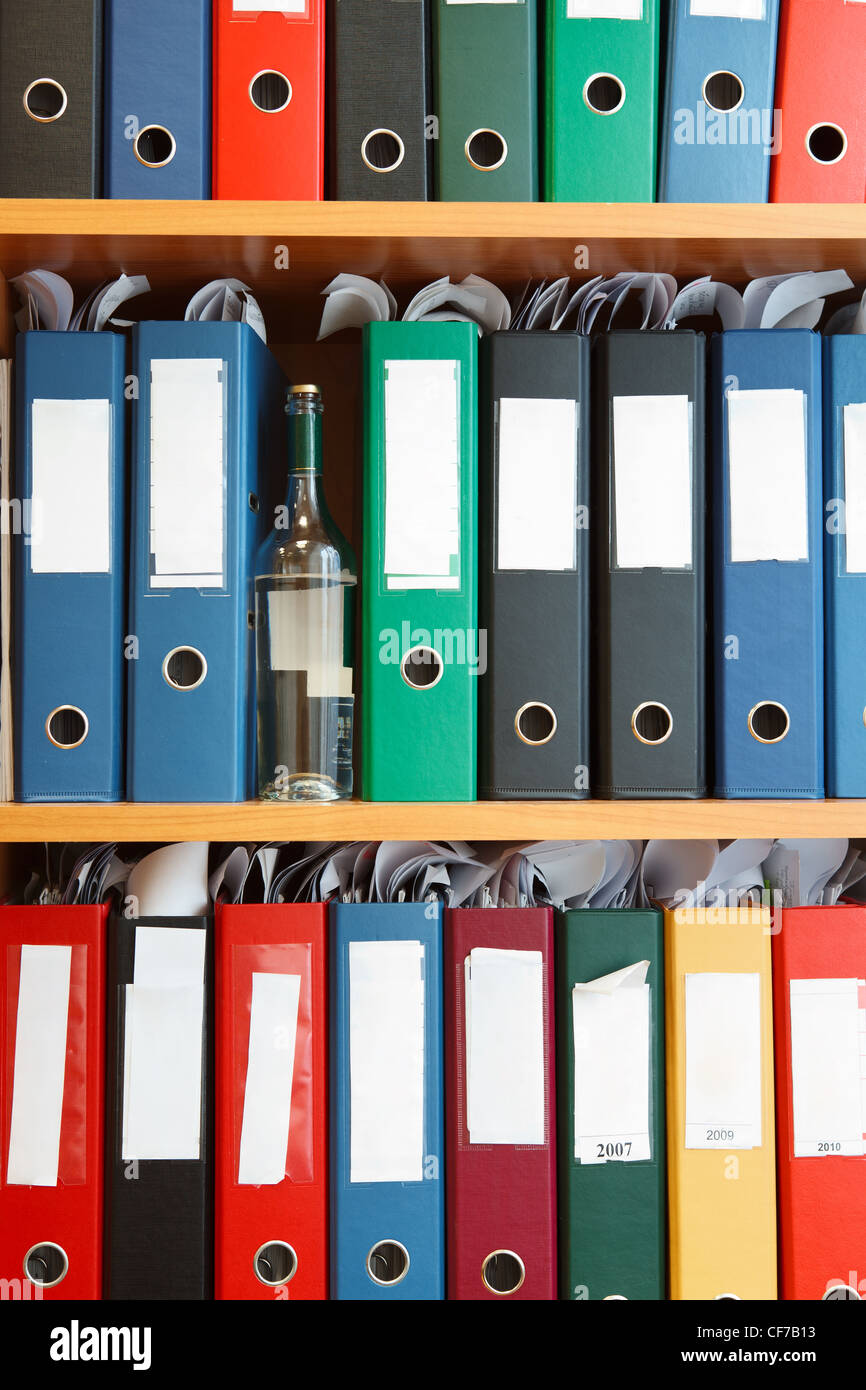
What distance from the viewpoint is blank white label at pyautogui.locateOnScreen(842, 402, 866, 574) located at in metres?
0.82

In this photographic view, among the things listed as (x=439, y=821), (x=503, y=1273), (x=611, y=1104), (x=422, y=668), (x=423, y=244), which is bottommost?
(x=503, y=1273)

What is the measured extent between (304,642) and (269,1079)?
0.33 metres

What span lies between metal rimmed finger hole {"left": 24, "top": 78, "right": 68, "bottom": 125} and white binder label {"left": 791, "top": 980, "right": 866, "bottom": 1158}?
0.85 m

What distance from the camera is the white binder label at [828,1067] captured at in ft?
2.69

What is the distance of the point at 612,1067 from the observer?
83 centimetres

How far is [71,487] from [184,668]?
157 millimetres

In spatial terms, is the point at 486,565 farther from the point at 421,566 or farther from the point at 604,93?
the point at 604,93

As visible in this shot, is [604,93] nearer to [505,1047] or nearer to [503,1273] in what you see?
[505,1047]

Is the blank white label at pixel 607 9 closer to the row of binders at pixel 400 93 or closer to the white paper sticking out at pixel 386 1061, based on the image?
the row of binders at pixel 400 93

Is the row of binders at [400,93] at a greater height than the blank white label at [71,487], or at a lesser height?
greater

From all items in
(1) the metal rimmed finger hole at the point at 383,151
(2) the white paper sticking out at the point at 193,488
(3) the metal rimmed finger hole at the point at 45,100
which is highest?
(3) the metal rimmed finger hole at the point at 45,100

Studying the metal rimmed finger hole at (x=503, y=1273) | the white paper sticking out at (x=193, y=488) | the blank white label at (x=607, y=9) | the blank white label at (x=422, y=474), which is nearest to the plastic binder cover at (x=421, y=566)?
the blank white label at (x=422, y=474)

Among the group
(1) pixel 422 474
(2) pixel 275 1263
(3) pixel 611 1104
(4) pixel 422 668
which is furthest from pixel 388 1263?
(1) pixel 422 474

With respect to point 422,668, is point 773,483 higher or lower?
higher
